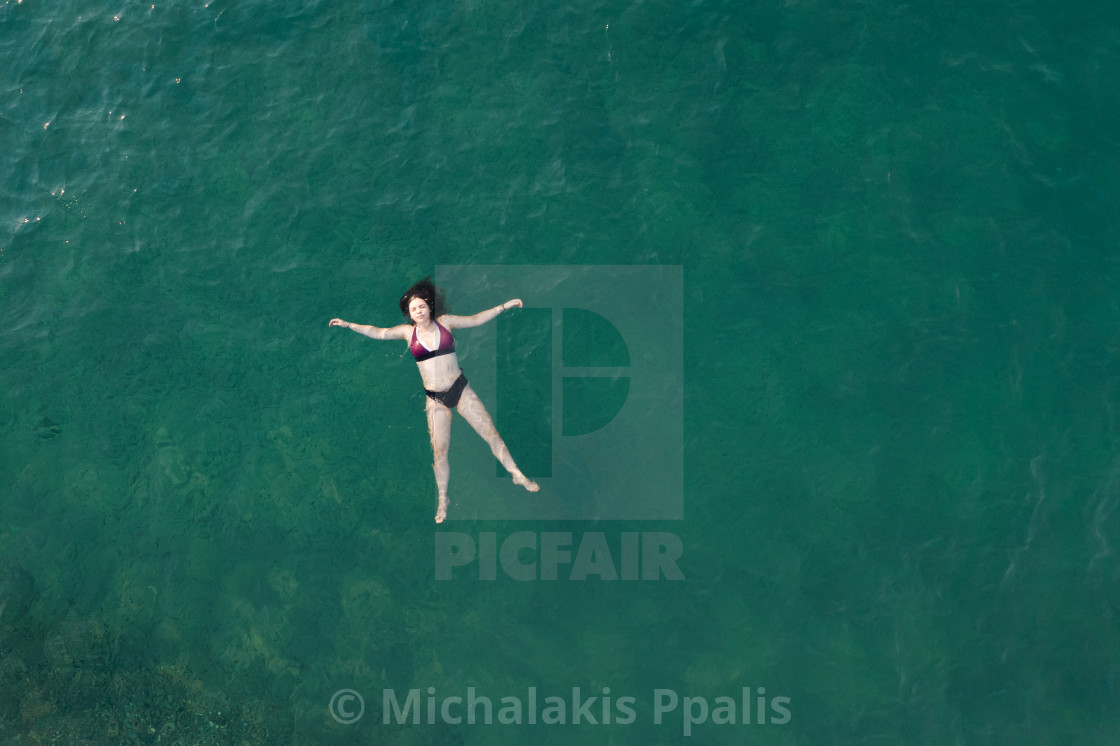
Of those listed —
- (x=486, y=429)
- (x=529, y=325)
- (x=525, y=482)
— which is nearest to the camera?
(x=486, y=429)

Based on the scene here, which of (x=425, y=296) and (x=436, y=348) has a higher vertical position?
(x=425, y=296)

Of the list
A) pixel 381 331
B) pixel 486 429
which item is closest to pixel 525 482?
pixel 486 429

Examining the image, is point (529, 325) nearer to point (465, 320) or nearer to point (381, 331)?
point (465, 320)

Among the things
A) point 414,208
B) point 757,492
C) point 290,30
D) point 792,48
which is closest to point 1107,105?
point 792,48

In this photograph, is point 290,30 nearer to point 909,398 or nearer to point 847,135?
point 847,135

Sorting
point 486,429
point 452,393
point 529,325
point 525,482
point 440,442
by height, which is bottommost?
point 525,482

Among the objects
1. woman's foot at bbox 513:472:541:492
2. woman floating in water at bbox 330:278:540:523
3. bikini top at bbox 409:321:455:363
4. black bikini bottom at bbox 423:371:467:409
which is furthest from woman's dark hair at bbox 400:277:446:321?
woman's foot at bbox 513:472:541:492

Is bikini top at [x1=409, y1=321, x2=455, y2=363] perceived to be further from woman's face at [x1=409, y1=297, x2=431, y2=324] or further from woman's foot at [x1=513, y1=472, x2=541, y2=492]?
woman's foot at [x1=513, y1=472, x2=541, y2=492]
